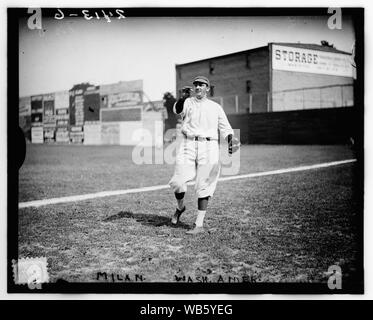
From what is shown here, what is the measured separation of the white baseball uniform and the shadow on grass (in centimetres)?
47

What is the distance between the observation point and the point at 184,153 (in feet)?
13.4

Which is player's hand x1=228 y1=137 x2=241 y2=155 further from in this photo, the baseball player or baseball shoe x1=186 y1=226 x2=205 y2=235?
baseball shoe x1=186 y1=226 x2=205 y2=235

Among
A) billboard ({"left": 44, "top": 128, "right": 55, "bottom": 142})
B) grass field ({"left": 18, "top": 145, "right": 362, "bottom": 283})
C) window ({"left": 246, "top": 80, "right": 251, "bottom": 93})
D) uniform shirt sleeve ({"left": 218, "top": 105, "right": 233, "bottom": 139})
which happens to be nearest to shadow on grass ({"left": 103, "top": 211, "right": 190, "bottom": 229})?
grass field ({"left": 18, "top": 145, "right": 362, "bottom": 283})

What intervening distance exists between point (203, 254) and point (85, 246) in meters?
1.28

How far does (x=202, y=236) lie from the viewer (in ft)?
12.5

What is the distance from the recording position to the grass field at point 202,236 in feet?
10.8

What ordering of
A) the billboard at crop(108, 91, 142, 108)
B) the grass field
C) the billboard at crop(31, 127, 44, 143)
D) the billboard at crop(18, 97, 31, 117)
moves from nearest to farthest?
the grass field, the billboard at crop(18, 97, 31, 117), the billboard at crop(31, 127, 44, 143), the billboard at crop(108, 91, 142, 108)

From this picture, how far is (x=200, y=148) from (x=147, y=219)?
3.90 feet

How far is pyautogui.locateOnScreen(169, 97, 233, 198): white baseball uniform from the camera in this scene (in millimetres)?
4039

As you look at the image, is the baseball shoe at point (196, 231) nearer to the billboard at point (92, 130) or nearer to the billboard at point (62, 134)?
the billboard at point (62, 134)

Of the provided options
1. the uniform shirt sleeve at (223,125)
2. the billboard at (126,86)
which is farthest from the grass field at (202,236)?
the billboard at (126,86)

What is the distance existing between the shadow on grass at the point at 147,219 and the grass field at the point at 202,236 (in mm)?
13
